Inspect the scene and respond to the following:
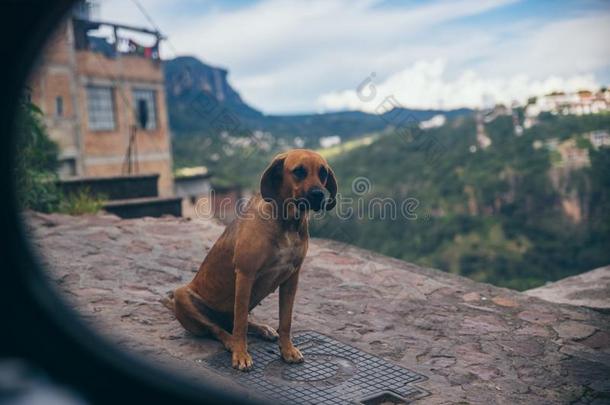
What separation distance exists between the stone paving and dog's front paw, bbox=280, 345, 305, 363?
48cm

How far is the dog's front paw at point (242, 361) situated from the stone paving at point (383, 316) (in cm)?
22

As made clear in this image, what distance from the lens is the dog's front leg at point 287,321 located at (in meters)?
4.07

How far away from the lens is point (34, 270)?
2197 millimetres

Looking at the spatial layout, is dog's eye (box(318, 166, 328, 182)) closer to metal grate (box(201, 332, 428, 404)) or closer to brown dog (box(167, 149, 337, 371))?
brown dog (box(167, 149, 337, 371))

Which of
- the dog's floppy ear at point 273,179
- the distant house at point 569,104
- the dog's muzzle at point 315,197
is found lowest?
the dog's muzzle at point 315,197

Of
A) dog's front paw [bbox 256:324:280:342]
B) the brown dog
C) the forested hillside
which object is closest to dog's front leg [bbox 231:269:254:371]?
the brown dog

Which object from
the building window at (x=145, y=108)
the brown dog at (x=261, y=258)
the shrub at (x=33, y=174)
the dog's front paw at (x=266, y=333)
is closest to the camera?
the brown dog at (x=261, y=258)

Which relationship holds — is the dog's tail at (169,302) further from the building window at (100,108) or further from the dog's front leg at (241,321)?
the building window at (100,108)

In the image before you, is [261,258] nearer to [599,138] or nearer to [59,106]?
[59,106]

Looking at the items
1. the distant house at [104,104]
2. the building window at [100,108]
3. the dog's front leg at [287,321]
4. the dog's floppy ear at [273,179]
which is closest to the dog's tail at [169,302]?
the dog's front leg at [287,321]

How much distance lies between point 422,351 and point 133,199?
7190mm

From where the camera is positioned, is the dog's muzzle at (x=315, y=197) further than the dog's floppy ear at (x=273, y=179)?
No

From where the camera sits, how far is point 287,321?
4.11 m

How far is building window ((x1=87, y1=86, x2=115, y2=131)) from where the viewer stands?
21.9m
